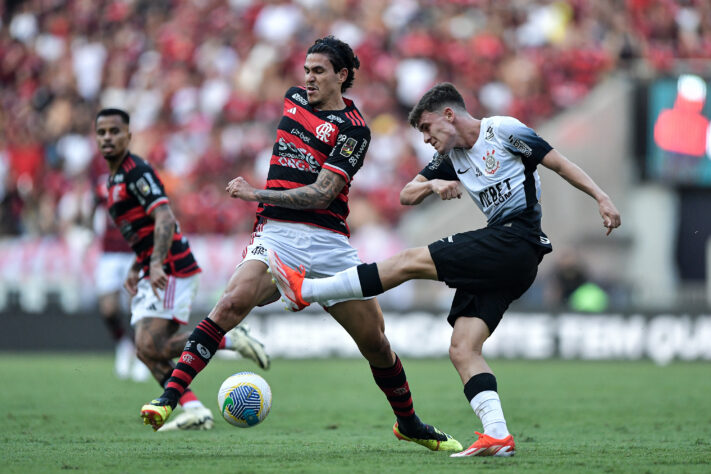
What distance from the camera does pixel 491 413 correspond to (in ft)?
21.0

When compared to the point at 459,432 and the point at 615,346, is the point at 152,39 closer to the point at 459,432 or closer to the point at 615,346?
the point at 615,346

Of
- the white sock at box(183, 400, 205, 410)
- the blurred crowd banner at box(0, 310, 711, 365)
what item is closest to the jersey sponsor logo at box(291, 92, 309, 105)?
the white sock at box(183, 400, 205, 410)

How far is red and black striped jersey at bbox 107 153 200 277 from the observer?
28.3 feet

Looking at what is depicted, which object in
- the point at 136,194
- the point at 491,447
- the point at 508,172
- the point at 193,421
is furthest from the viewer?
the point at 136,194

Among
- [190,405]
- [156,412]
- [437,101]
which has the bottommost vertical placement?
[190,405]

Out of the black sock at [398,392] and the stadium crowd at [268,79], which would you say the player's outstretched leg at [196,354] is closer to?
the black sock at [398,392]

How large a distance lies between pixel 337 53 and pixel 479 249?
5.73 feet

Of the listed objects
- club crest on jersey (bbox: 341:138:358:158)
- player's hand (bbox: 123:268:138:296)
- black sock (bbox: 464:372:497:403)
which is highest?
club crest on jersey (bbox: 341:138:358:158)

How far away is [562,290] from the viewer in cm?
1747

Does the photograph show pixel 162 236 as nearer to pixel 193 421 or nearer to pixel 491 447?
pixel 193 421

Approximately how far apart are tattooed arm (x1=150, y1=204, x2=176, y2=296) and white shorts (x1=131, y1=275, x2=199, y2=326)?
0.23m

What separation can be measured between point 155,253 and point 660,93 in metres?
12.8

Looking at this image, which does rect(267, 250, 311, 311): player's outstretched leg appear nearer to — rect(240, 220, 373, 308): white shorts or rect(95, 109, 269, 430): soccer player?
rect(240, 220, 373, 308): white shorts

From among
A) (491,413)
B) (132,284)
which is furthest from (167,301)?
(491,413)
